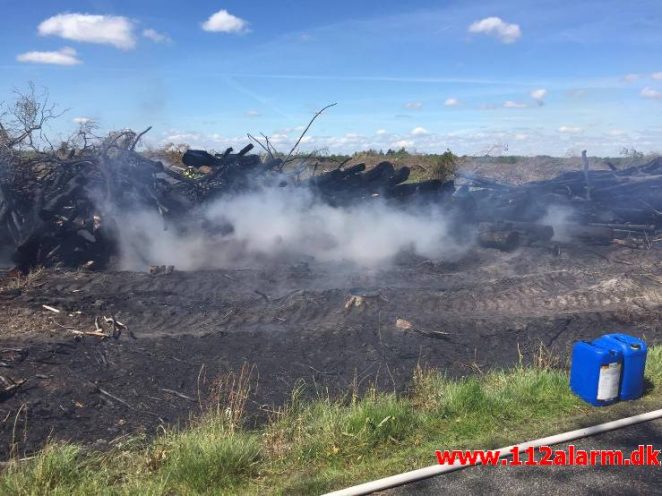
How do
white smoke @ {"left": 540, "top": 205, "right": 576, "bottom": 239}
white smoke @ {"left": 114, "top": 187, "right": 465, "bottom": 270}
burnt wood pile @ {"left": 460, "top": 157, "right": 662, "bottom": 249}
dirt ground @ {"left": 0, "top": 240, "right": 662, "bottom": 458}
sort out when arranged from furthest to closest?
white smoke @ {"left": 540, "top": 205, "right": 576, "bottom": 239} < burnt wood pile @ {"left": 460, "top": 157, "right": 662, "bottom": 249} < white smoke @ {"left": 114, "top": 187, "right": 465, "bottom": 270} < dirt ground @ {"left": 0, "top": 240, "right": 662, "bottom": 458}

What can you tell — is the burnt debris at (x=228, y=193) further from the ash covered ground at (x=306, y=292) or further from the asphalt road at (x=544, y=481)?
the asphalt road at (x=544, y=481)

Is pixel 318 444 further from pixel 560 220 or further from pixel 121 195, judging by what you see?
pixel 560 220

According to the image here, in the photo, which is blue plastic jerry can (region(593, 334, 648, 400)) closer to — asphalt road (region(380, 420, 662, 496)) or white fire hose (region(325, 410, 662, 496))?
white fire hose (region(325, 410, 662, 496))

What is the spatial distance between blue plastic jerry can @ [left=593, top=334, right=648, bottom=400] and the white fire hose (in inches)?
12.3

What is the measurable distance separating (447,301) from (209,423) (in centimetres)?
520

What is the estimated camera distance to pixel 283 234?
12.4 metres

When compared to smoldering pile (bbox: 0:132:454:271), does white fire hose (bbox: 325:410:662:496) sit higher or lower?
lower

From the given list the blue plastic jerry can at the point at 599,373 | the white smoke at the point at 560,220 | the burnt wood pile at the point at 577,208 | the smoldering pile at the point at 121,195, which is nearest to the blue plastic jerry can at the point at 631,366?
the blue plastic jerry can at the point at 599,373

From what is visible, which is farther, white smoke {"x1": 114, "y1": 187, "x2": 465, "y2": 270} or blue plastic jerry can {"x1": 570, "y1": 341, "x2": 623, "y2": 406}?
white smoke {"x1": 114, "y1": 187, "x2": 465, "y2": 270}

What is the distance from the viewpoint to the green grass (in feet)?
12.4

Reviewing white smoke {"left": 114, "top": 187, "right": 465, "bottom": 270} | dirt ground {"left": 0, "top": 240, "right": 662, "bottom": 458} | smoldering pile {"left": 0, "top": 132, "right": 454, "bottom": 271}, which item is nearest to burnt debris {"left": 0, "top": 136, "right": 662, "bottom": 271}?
smoldering pile {"left": 0, "top": 132, "right": 454, "bottom": 271}

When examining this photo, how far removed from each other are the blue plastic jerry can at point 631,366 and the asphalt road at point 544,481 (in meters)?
1.20

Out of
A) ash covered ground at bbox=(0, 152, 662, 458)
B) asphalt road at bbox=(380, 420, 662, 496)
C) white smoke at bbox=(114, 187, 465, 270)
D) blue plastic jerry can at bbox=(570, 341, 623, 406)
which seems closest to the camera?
asphalt road at bbox=(380, 420, 662, 496)

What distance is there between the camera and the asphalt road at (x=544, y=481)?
142 inches
